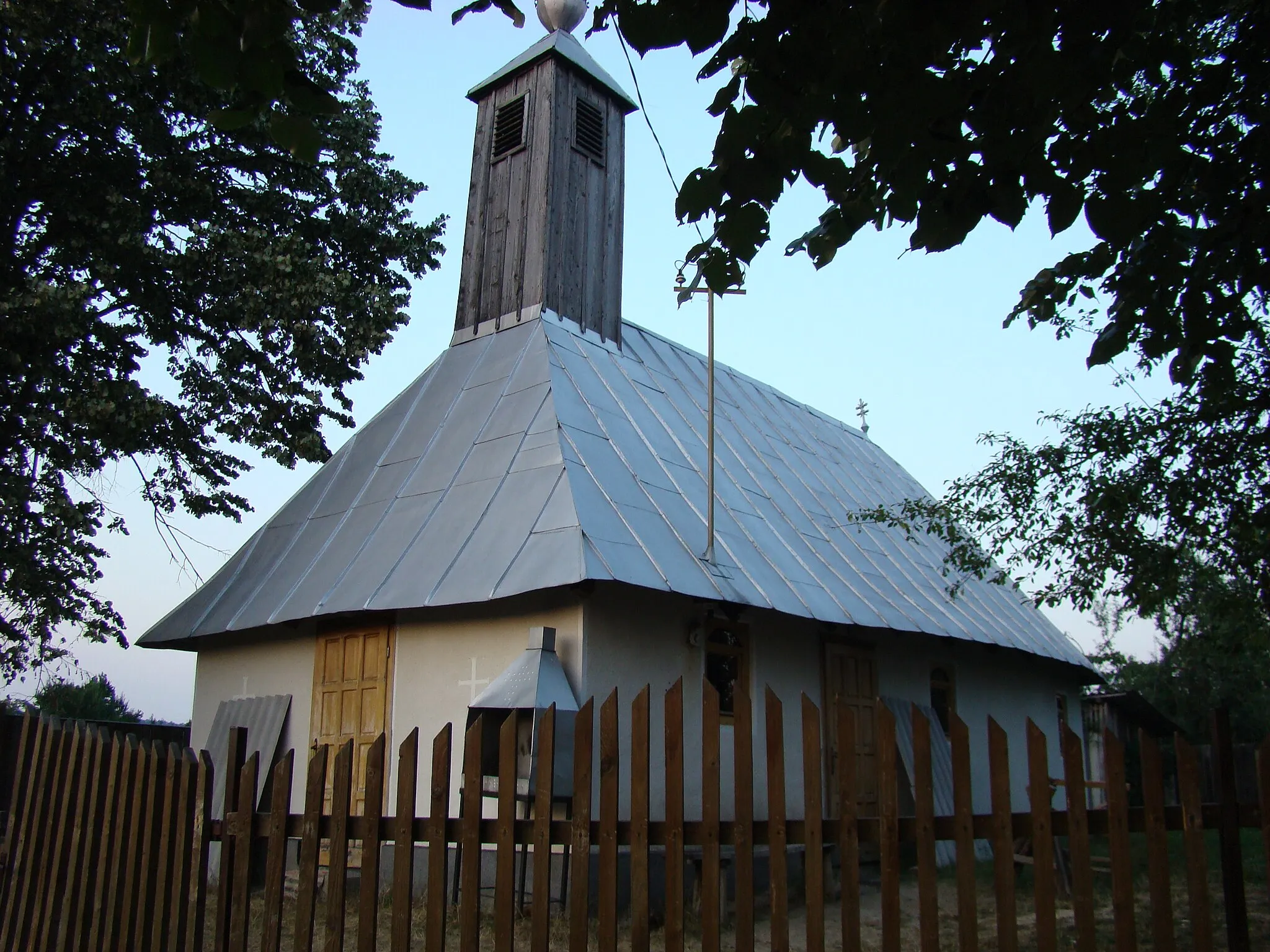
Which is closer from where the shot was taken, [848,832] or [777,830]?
[848,832]

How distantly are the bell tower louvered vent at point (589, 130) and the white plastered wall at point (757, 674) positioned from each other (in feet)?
23.0

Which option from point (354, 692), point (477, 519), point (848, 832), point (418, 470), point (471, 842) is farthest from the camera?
point (418, 470)

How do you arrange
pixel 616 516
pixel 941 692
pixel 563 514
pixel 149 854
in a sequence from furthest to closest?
1. pixel 941 692
2. pixel 616 516
3. pixel 563 514
4. pixel 149 854

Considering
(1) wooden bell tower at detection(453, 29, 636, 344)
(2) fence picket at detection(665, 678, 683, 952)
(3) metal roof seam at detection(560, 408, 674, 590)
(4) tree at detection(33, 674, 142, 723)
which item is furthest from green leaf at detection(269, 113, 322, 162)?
(4) tree at detection(33, 674, 142, 723)

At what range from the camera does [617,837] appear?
154 inches

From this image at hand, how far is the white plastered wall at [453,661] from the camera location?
9.10 m

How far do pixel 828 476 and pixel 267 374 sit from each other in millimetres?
7853

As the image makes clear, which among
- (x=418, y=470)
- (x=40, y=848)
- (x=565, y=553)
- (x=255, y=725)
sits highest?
(x=418, y=470)

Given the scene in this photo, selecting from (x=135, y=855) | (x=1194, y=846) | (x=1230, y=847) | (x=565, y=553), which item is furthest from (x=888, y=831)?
(x=565, y=553)

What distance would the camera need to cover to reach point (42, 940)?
18.0 feet

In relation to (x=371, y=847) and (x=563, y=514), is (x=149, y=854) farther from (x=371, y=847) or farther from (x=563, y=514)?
(x=563, y=514)

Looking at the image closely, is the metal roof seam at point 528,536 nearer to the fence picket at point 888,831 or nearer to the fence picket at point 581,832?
the fence picket at point 581,832

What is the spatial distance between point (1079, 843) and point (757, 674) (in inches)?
285

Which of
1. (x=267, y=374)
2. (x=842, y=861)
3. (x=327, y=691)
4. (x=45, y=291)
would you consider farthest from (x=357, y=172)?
(x=842, y=861)
